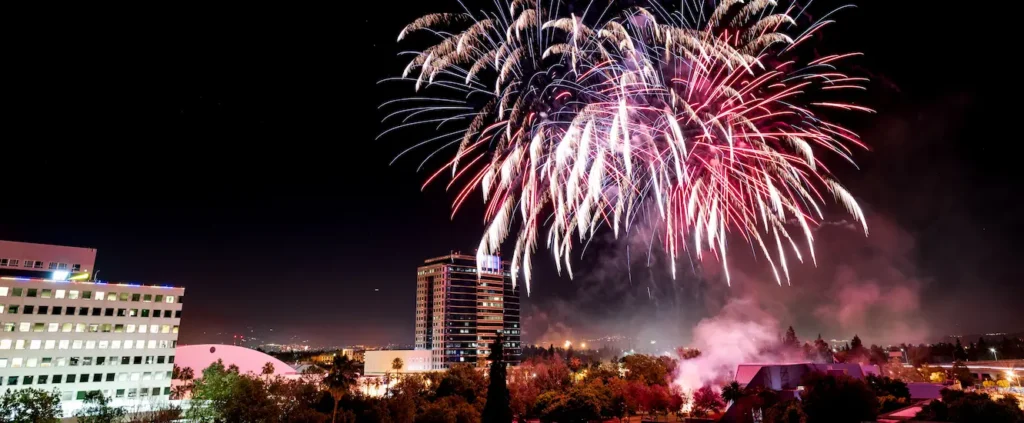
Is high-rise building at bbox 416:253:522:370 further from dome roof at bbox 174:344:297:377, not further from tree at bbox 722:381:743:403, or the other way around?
tree at bbox 722:381:743:403

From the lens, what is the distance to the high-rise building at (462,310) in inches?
5763

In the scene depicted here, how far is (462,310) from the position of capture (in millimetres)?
150000

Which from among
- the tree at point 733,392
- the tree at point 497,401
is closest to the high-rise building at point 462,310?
the tree at point 733,392

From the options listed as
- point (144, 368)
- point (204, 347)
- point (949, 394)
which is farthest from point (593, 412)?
point (204, 347)

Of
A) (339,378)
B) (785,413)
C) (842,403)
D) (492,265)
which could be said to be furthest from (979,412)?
(492,265)

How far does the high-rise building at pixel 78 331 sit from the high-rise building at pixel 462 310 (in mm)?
78574

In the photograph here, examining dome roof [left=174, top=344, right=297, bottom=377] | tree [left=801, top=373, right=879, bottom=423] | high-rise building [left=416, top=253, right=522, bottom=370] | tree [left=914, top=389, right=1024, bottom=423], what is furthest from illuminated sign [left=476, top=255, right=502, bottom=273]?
tree [left=914, top=389, right=1024, bottom=423]

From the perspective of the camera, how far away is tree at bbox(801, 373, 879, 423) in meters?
32.2

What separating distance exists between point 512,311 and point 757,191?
14463 cm

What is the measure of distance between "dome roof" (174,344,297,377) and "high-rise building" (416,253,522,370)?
52679 mm

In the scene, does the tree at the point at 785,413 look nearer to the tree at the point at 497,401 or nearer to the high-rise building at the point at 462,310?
the tree at the point at 497,401

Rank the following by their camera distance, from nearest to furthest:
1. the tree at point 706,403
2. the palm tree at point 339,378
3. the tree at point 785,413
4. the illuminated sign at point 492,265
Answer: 1. the tree at point 785,413
2. the palm tree at point 339,378
3. the tree at point 706,403
4. the illuminated sign at point 492,265

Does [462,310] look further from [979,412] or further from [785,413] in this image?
[979,412]

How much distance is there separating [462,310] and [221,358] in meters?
68.3
